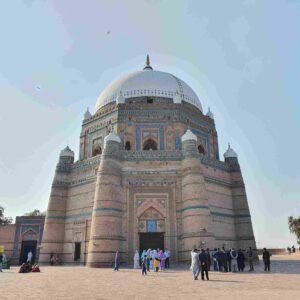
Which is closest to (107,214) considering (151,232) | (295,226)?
(151,232)

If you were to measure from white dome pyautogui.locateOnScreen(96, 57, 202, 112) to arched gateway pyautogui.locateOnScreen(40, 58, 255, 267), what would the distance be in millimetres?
81

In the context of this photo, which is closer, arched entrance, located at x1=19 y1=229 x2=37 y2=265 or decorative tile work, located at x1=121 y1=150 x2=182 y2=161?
decorative tile work, located at x1=121 y1=150 x2=182 y2=161

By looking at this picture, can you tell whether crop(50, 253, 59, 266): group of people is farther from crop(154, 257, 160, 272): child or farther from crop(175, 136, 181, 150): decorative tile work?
crop(175, 136, 181, 150): decorative tile work

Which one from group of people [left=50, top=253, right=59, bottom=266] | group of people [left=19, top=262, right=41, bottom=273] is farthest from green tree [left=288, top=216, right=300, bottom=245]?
group of people [left=19, top=262, right=41, bottom=273]

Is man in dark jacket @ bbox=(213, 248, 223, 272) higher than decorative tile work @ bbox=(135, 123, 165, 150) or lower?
lower

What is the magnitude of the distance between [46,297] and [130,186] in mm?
13317

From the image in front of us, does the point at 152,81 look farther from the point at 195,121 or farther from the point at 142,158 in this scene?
the point at 142,158

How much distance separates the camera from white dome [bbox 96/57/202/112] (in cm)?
2584

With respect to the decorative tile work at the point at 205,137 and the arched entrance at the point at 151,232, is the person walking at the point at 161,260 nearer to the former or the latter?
the arched entrance at the point at 151,232

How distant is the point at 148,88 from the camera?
25.9 metres

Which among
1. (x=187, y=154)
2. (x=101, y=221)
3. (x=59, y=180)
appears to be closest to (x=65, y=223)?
(x=59, y=180)

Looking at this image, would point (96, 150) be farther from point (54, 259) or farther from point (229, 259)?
point (229, 259)

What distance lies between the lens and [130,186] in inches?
806

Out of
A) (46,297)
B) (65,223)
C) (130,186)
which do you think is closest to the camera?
(46,297)
